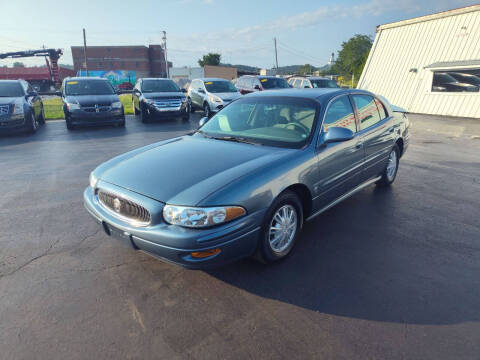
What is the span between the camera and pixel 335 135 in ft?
11.2

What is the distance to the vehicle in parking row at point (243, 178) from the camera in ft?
8.22

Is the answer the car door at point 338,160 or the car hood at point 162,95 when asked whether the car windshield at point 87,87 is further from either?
the car door at point 338,160

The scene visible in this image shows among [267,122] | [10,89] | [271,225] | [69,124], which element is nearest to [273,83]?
[69,124]

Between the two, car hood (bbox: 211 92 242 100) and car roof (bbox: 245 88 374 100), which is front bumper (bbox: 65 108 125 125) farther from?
car roof (bbox: 245 88 374 100)

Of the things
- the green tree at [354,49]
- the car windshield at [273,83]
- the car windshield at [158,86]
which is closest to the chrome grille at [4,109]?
the car windshield at [158,86]

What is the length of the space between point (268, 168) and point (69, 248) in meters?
2.24

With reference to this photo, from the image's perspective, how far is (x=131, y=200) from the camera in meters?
2.68

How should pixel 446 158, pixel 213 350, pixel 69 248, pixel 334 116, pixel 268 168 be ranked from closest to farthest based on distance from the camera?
pixel 213 350 → pixel 268 168 → pixel 69 248 → pixel 334 116 → pixel 446 158

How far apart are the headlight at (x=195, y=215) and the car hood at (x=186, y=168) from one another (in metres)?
0.05

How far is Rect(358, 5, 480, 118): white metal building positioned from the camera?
598 inches

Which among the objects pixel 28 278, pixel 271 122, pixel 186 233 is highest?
pixel 271 122

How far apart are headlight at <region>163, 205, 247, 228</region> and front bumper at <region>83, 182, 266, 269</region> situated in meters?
0.04

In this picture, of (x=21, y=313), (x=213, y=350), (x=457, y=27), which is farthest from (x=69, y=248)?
(x=457, y=27)

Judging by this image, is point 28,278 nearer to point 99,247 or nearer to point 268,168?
point 99,247
